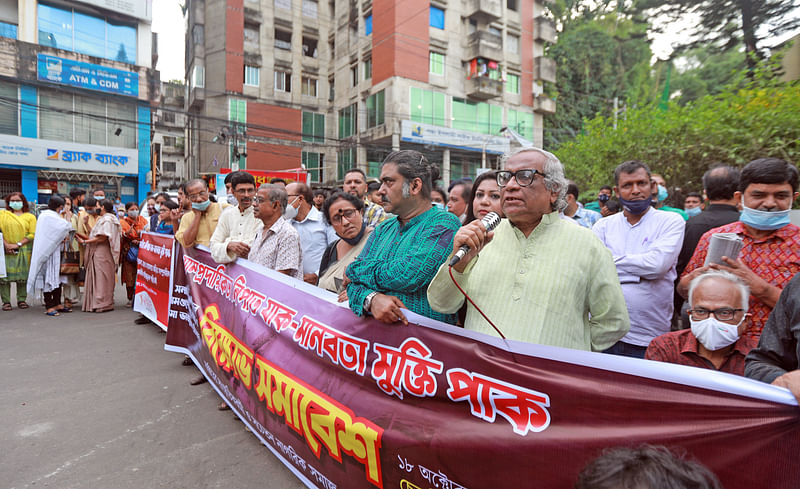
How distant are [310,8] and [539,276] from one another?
31892 millimetres


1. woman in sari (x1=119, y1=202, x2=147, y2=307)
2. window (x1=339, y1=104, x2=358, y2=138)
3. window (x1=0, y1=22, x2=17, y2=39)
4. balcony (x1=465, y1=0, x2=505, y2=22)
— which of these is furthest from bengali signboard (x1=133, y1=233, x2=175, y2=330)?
balcony (x1=465, y1=0, x2=505, y2=22)

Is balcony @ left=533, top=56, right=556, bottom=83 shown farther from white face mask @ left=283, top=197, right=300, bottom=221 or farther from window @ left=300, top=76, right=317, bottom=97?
white face mask @ left=283, top=197, right=300, bottom=221

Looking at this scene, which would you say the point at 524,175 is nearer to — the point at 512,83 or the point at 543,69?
the point at 512,83

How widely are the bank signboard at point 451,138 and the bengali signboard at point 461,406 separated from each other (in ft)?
70.3

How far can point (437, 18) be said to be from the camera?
25.8 metres

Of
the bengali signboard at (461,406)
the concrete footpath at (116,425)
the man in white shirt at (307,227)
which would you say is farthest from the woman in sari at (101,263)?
the bengali signboard at (461,406)

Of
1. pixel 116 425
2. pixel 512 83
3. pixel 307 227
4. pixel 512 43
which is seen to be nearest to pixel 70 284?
pixel 116 425

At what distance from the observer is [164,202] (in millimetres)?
6918

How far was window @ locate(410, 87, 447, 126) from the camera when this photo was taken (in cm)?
2436

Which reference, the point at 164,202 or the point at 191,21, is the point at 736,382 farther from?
the point at 191,21

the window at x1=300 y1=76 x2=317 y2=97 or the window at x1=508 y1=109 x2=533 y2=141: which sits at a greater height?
the window at x1=300 y1=76 x2=317 y2=97

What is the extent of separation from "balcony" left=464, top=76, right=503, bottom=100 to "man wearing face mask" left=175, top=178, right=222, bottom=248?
23318 mm

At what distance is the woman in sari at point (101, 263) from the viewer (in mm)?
7586

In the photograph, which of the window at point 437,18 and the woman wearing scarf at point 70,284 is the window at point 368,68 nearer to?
the window at point 437,18
